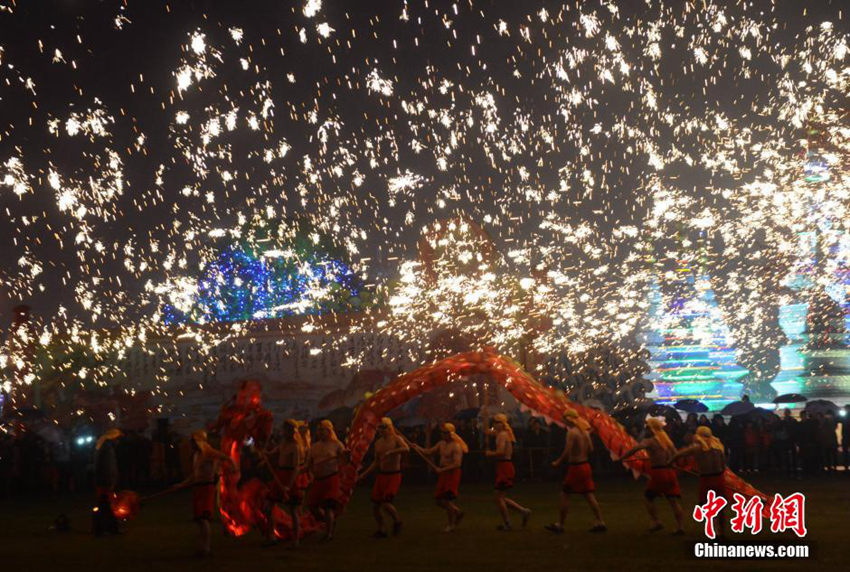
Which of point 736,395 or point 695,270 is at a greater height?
point 695,270

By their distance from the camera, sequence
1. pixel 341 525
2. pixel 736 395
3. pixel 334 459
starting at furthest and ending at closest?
pixel 736 395 → pixel 341 525 → pixel 334 459

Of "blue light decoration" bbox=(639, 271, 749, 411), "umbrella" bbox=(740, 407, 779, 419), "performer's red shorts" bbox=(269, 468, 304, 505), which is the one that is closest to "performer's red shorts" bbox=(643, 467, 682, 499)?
"performer's red shorts" bbox=(269, 468, 304, 505)

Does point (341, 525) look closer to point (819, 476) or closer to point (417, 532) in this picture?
point (417, 532)

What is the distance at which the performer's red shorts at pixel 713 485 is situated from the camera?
13188 mm

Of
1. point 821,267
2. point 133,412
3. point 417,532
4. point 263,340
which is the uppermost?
point 821,267

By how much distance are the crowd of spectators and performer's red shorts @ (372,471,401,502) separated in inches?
429

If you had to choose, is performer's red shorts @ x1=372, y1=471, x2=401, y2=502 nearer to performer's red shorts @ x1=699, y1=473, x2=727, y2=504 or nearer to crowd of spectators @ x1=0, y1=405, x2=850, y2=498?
performer's red shorts @ x1=699, y1=473, x2=727, y2=504

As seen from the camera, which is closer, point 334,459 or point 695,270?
point 334,459

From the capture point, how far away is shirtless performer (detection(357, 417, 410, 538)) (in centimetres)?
1451

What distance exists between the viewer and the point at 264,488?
14.4 m

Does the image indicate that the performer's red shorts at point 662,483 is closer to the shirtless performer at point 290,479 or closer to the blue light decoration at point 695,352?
the shirtless performer at point 290,479

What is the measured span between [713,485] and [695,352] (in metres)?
49.9

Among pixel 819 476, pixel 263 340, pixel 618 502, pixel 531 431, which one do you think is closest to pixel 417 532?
pixel 618 502

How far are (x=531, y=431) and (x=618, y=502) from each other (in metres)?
7.58
